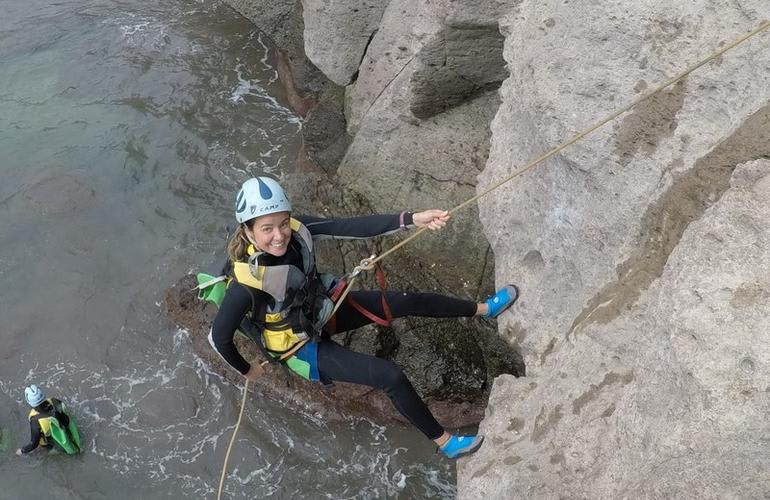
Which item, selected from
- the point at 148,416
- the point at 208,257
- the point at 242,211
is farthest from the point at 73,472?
the point at 242,211

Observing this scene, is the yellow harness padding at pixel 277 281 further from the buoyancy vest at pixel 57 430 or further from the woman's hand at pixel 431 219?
the buoyancy vest at pixel 57 430

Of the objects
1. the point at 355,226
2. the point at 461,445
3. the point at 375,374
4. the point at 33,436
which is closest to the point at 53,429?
the point at 33,436

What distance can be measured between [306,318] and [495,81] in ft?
10.8

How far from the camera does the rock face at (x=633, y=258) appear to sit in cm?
306

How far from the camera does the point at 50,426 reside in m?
6.52

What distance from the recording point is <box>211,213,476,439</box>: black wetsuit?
445 cm

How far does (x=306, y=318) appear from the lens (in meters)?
4.78

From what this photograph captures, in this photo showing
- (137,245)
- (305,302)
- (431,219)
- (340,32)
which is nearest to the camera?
(431,219)

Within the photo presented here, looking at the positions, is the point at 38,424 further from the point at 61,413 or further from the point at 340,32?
the point at 340,32

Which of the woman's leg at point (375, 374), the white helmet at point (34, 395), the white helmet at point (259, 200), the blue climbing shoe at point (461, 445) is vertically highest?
the white helmet at point (259, 200)

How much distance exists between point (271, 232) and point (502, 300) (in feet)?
5.78

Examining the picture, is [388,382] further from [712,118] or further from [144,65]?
[144,65]

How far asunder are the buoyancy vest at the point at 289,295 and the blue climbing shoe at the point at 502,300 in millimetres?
1167

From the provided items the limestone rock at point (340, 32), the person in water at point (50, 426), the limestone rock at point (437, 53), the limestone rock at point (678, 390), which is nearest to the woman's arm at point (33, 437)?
the person in water at point (50, 426)
